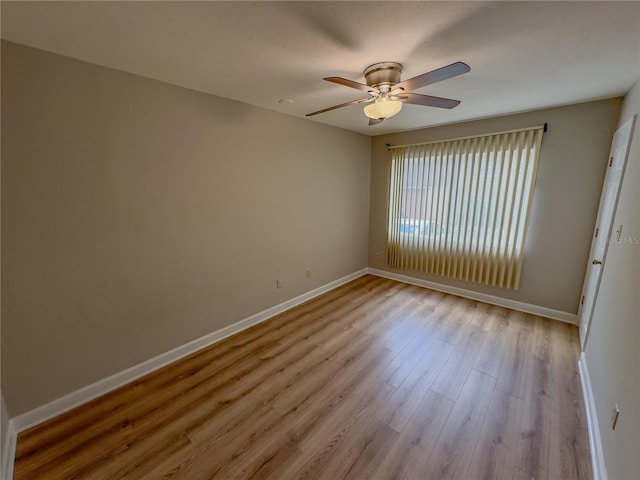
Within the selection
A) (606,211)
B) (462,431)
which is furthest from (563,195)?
(462,431)

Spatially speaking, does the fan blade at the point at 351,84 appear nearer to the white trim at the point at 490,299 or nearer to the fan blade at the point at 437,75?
the fan blade at the point at 437,75

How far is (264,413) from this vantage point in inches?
69.7

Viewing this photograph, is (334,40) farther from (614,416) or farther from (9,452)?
(9,452)

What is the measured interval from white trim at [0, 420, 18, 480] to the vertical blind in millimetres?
4214

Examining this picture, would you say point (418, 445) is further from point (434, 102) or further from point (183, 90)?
point (183, 90)

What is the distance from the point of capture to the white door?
203 cm

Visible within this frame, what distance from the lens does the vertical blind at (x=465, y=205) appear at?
3035 millimetres

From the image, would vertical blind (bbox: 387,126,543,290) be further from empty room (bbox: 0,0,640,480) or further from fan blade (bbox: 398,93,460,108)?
fan blade (bbox: 398,93,460,108)

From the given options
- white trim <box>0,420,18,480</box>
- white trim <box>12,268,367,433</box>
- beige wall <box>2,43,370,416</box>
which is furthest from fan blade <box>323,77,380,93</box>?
white trim <box>0,420,18,480</box>

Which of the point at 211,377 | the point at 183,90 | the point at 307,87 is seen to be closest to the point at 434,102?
the point at 307,87

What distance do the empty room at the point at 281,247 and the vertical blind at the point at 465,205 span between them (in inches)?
1.6

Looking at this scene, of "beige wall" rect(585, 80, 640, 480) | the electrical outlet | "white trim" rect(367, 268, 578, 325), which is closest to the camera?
"beige wall" rect(585, 80, 640, 480)

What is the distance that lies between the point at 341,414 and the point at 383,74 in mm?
2341

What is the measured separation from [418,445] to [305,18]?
8.03 feet
